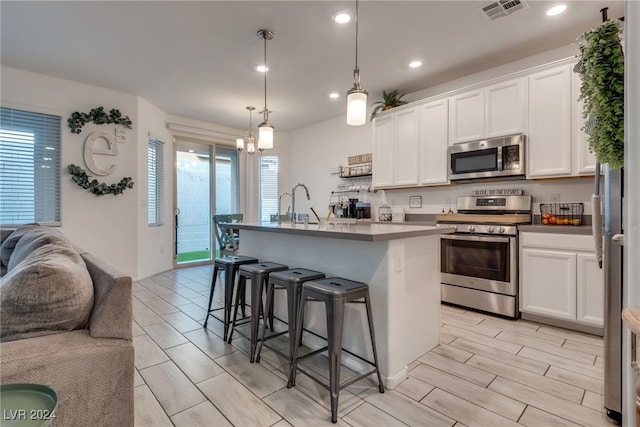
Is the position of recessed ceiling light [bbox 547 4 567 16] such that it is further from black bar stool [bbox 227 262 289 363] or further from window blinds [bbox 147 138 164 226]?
window blinds [bbox 147 138 164 226]

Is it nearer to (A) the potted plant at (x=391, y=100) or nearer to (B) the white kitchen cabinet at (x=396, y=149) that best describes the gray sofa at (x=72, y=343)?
(B) the white kitchen cabinet at (x=396, y=149)

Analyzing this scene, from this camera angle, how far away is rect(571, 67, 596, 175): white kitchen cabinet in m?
2.79

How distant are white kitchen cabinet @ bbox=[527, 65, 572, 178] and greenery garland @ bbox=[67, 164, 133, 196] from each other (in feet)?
16.6

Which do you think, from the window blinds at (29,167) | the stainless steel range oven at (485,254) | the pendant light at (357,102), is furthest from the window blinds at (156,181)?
the stainless steel range oven at (485,254)

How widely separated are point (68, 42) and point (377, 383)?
13.6 feet

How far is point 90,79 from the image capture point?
13.0 feet

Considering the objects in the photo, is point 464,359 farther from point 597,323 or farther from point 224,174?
point 224,174

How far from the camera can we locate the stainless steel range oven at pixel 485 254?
10.0ft

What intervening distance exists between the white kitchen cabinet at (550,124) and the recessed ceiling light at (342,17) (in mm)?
1937

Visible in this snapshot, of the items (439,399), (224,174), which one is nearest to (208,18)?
(439,399)

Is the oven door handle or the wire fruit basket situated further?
the oven door handle

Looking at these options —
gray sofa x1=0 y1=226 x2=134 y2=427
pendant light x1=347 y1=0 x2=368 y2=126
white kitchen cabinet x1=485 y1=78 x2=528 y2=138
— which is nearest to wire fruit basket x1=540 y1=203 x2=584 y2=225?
white kitchen cabinet x1=485 y1=78 x2=528 y2=138

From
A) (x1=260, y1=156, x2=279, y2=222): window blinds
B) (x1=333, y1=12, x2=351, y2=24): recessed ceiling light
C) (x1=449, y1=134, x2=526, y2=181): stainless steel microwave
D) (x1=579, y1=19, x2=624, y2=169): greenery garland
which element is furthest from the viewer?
(x1=260, y1=156, x2=279, y2=222): window blinds

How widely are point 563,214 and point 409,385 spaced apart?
2.40 meters
